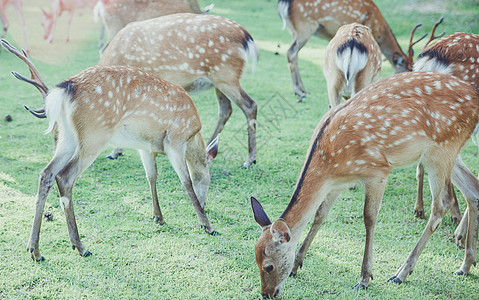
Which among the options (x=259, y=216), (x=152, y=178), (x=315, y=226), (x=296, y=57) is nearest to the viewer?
(x=259, y=216)

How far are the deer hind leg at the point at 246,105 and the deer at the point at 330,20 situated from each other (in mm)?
1915

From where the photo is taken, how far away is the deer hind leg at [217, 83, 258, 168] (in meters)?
5.00

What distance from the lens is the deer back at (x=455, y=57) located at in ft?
13.0

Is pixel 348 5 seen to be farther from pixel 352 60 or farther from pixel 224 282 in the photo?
pixel 224 282

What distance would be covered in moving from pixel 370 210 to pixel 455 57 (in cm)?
166

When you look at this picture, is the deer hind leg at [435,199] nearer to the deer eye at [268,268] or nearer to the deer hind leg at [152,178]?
the deer eye at [268,268]

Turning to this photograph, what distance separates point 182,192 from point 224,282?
1436mm

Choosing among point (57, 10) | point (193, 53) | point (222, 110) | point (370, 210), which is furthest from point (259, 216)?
point (57, 10)

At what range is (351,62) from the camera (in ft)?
15.3

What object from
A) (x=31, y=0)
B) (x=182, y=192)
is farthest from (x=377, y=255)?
(x=31, y=0)

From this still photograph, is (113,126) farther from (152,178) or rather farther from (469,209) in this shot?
(469,209)

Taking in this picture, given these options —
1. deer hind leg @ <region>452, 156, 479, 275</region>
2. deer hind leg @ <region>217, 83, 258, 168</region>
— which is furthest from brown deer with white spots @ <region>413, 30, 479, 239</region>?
deer hind leg @ <region>217, 83, 258, 168</region>

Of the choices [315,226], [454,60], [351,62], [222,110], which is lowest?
[222,110]

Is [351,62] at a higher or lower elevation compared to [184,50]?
higher
